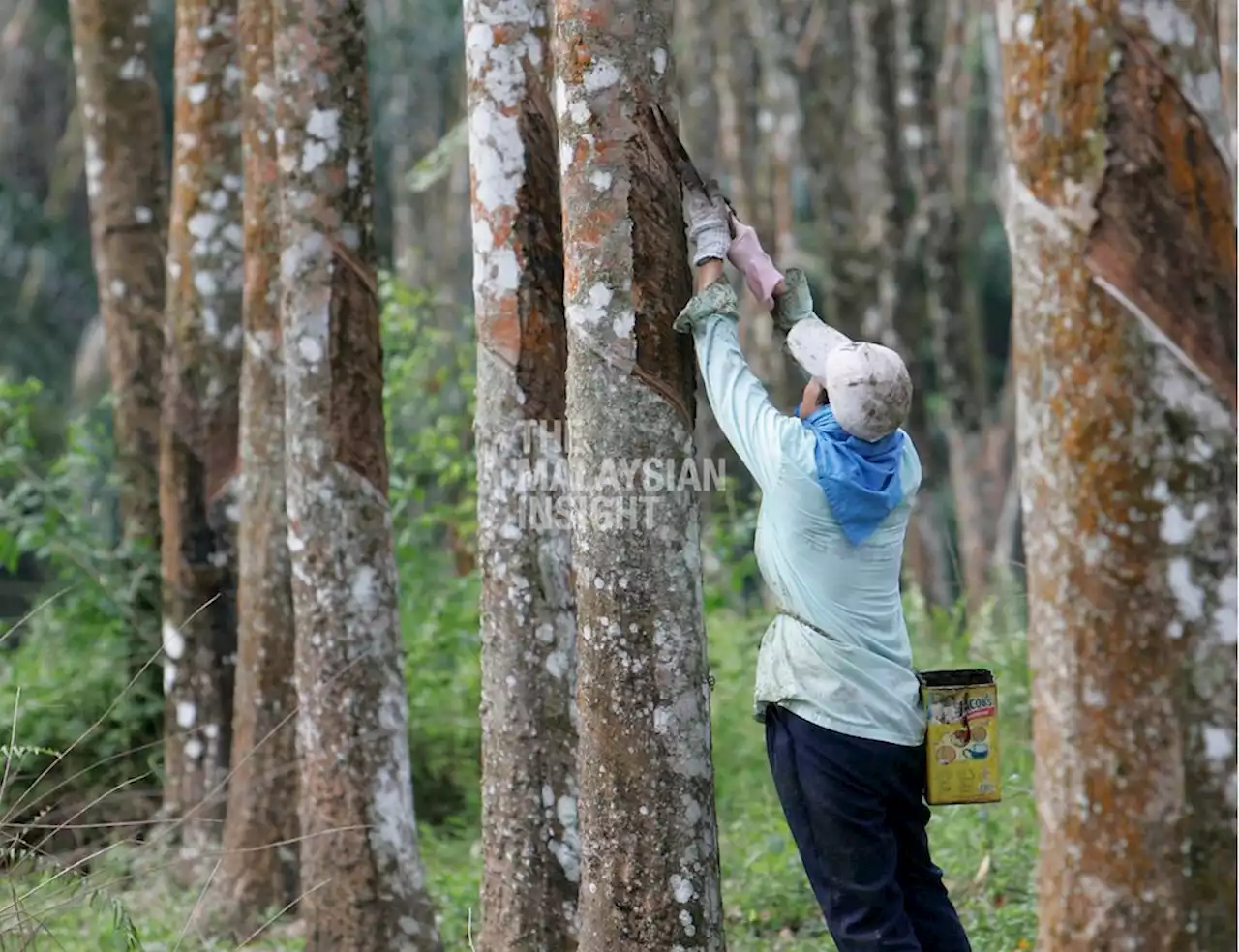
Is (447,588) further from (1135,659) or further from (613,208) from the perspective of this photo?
(1135,659)

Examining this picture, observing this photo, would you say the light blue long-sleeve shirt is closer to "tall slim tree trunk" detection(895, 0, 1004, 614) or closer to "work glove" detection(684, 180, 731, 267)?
"work glove" detection(684, 180, 731, 267)

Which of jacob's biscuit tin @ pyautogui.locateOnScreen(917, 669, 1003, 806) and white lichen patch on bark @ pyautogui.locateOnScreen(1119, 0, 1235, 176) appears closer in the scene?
white lichen patch on bark @ pyautogui.locateOnScreen(1119, 0, 1235, 176)

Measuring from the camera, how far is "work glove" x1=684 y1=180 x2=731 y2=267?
449 centimetres

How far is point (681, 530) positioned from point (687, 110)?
14.9 m

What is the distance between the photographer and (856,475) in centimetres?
433

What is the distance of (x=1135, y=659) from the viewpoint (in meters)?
3.26

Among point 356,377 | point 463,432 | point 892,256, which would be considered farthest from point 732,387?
point 892,256

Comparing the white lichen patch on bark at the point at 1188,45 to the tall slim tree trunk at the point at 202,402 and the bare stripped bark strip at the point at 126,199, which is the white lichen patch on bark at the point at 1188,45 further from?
the bare stripped bark strip at the point at 126,199

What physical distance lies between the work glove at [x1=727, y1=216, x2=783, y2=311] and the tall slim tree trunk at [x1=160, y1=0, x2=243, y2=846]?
442cm

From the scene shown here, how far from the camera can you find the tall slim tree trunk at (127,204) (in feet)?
31.2

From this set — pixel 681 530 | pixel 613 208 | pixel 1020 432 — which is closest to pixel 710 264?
pixel 613 208

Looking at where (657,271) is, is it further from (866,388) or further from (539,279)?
(539,279)

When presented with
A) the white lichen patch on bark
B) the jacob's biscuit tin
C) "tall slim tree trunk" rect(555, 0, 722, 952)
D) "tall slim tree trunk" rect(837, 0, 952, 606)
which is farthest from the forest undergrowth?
"tall slim tree trunk" rect(837, 0, 952, 606)

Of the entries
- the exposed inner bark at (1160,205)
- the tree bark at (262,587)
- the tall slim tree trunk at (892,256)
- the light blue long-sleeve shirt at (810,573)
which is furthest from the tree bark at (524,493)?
the tall slim tree trunk at (892,256)
